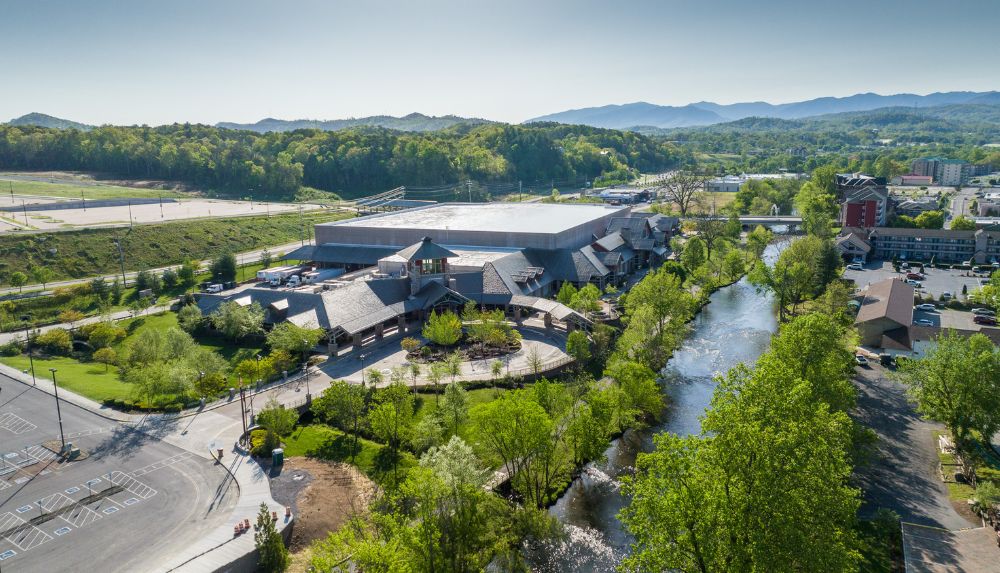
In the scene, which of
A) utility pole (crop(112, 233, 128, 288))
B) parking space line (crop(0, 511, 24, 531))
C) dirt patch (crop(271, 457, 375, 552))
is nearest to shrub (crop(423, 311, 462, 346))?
dirt patch (crop(271, 457, 375, 552))

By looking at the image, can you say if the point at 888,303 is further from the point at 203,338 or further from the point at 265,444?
the point at 203,338

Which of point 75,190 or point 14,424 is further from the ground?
point 75,190

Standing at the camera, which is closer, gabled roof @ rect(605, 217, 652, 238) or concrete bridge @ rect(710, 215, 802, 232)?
gabled roof @ rect(605, 217, 652, 238)

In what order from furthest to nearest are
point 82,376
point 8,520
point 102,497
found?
point 82,376 < point 102,497 < point 8,520

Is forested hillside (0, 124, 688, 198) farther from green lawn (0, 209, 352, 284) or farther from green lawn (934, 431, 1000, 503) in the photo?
green lawn (934, 431, 1000, 503)

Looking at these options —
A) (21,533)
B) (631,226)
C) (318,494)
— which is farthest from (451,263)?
(21,533)

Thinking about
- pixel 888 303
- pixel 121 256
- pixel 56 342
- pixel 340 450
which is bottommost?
pixel 340 450

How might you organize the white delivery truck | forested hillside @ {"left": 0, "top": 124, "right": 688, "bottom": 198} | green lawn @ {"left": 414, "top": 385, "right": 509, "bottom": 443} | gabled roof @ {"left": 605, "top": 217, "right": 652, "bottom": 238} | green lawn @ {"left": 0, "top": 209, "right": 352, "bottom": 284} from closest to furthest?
green lawn @ {"left": 414, "top": 385, "right": 509, "bottom": 443}, the white delivery truck, green lawn @ {"left": 0, "top": 209, "right": 352, "bottom": 284}, gabled roof @ {"left": 605, "top": 217, "right": 652, "bottom": 238}, forested hillside @ {"left": 0, "top": 124, "right": 688, "bottom": 198}

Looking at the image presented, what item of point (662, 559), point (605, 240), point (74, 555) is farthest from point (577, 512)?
point (605, 240)

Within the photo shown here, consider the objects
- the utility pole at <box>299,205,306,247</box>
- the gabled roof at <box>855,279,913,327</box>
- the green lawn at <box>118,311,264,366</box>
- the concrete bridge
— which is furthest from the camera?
the concrete bridge
